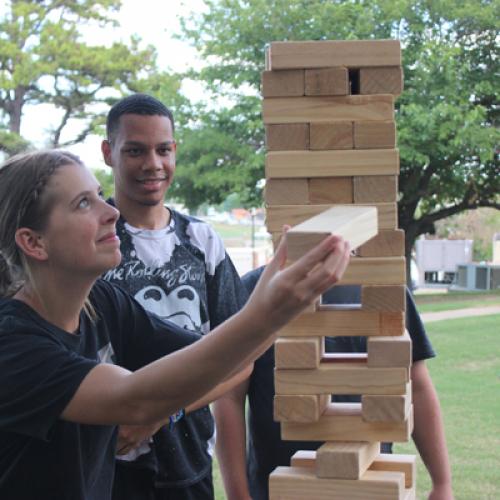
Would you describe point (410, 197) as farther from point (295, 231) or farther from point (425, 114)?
point (295, 231)

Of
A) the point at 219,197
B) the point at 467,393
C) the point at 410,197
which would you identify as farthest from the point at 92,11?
the point at 467,393

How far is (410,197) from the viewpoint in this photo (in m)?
21.3

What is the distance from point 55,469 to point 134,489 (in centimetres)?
81

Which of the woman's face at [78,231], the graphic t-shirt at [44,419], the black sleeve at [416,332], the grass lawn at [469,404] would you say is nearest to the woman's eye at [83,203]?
the woman's face at [78,231]

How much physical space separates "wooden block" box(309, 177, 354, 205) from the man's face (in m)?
1.01

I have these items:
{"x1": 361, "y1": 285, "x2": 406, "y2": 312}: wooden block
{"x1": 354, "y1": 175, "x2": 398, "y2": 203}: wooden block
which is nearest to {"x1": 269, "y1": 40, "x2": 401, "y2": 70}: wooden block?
{"x1": 354, "y1": 175, "x2": 398, "y2": 203}: wooden block

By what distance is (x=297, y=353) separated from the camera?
2.08m

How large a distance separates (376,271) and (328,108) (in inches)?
16.4

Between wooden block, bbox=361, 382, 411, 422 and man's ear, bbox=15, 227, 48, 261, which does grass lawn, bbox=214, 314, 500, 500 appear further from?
man's ear, bbox=15, 227, 48, 261

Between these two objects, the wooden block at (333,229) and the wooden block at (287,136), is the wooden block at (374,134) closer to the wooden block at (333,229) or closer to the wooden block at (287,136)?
the wooden block at (287,136)

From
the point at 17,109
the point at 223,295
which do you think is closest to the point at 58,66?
the point at 17,109

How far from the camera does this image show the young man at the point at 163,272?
8.94 feet

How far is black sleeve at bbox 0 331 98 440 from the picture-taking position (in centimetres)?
182

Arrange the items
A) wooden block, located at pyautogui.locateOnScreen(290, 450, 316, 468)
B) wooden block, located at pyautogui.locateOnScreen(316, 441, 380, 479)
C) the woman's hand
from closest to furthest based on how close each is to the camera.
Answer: the woman's hand → wooden block, located at pyautogui.locateOnScreen(316, 441, 380, 479) → wooden block, located at pyautogui.locateOnScreen(290, 450, 316, 468)
